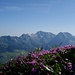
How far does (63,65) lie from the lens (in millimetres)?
6996

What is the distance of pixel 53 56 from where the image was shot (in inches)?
329

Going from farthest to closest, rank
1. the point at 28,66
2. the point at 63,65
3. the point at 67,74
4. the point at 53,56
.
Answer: the point at 53,56, the point at 28,66, the point at 63,65, the point at 67,74

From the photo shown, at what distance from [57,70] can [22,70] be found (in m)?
1.74

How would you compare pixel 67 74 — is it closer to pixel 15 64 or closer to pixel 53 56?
pixel 53 56

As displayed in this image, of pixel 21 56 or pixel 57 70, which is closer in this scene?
pixel 57 70

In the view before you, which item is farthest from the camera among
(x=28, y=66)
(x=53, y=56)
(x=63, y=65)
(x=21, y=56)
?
(x=21, y=56)

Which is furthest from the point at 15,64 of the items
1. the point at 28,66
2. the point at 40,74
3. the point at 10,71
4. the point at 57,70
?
the point at 57,70

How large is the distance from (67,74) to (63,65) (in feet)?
1.61

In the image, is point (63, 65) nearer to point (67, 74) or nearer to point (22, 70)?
point (67, 74)

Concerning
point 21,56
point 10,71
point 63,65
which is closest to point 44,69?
point 63,65

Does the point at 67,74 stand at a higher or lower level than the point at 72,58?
lower

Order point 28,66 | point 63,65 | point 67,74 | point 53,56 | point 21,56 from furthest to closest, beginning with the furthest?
point 21,56
point 53,56
point 28,66
point 63,65
point 67,74

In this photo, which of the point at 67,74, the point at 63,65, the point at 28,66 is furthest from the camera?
the point at 28,66

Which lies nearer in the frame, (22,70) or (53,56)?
(22,70)
